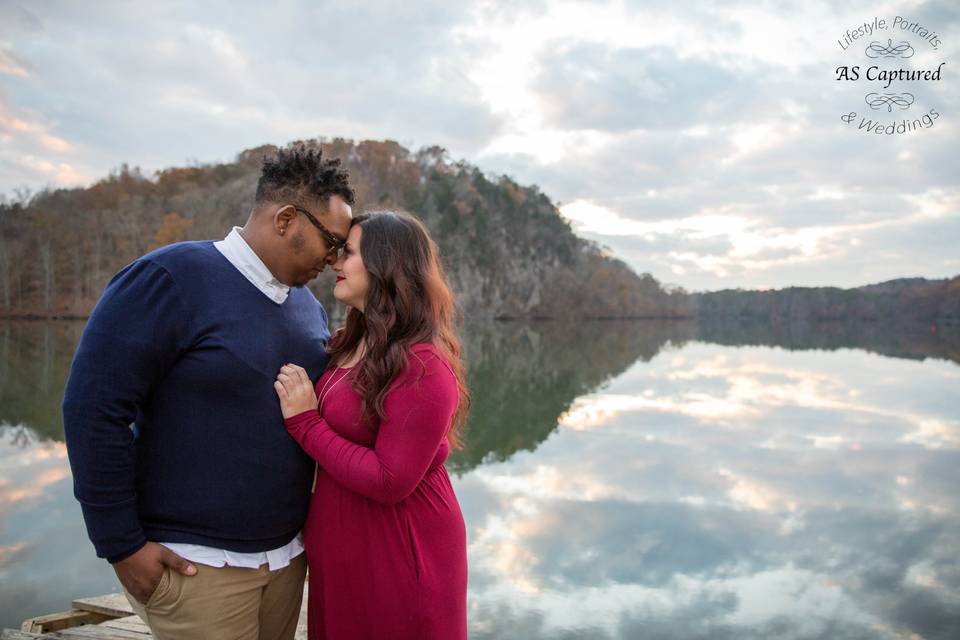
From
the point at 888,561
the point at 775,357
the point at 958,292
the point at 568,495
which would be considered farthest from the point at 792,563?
the point at 958,292

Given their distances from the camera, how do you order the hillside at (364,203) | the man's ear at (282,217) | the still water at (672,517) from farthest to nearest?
the hillside at (364,203) < the still water at (672,517) < the man's ear at (282,217)

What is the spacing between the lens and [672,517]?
7754 millimetres

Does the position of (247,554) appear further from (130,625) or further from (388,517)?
(130,625)

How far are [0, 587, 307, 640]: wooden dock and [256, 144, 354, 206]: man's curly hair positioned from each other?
2190mm

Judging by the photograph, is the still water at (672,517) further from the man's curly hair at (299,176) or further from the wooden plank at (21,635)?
the man's curly hair at (299,176)

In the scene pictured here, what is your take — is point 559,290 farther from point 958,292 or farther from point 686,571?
point 686,571

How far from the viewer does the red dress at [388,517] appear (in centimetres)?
214

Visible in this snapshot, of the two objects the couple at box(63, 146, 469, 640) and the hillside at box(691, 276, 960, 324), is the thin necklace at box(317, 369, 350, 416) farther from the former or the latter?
the hillside at box(691, 276, 960, 324)

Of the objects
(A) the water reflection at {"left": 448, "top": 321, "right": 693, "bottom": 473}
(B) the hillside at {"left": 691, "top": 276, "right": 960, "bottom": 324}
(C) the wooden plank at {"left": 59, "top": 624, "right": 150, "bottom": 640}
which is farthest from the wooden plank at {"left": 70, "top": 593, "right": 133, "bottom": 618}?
(B) the hillside at {"left": 691, "top": 276, "right": 960, "bottom": 324}

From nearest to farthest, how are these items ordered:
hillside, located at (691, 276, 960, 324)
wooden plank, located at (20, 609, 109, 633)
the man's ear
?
1. the man's ear
2. wooden plank, located at (20, 609, 109, 633)
3. hillside, located at (691, 276, 960, 324)

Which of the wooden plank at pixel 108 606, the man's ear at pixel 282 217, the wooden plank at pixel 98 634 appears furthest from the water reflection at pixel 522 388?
the man's ear at pixel 282 217

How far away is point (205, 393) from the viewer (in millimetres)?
2100

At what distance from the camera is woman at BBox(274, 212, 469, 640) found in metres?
2.16

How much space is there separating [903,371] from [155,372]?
2729cm
